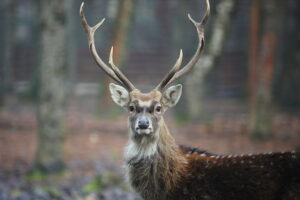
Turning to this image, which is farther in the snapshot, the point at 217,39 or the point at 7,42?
the point at 7,42

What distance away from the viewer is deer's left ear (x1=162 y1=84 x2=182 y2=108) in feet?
24.1

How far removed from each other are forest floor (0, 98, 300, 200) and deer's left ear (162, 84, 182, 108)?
218cm

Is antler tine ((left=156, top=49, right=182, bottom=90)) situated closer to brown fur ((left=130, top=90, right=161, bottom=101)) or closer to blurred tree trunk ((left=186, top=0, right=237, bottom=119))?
brown fur ((left=130, top=90, right=161, bottom=101))

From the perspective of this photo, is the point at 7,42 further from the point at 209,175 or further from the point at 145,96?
the point at 209,175

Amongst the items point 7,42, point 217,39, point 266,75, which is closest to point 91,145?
point 217,39

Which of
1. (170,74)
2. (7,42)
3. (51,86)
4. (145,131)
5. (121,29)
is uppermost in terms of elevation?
(121,29)

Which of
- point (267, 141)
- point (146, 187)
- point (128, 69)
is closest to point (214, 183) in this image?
point (146, 187)

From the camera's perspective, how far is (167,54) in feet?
80.6

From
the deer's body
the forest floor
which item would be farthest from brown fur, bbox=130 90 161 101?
the forest floor

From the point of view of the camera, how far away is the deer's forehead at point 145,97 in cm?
703

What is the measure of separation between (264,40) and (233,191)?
8.57 meters

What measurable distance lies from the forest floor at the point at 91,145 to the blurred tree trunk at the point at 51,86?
44 centimetres

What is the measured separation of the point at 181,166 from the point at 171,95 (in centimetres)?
98

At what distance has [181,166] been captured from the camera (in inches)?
267
